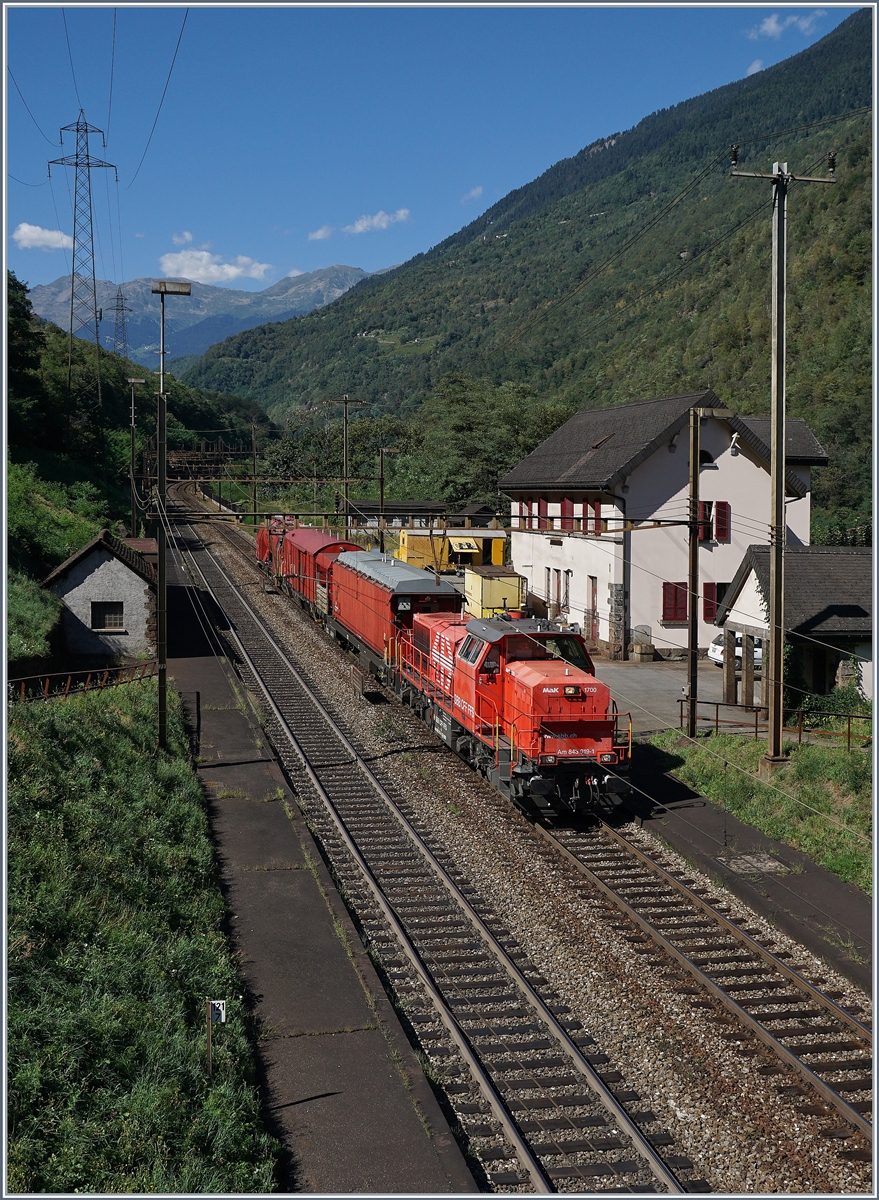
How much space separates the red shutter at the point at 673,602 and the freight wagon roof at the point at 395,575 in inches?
396

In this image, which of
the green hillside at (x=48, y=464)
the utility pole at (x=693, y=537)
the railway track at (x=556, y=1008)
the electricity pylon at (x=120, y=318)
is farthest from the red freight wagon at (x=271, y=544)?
the electricity pylon at (x=120, y=318)

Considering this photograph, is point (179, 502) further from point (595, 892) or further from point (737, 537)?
point (595, 892)

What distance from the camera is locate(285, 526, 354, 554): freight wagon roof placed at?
133 ft

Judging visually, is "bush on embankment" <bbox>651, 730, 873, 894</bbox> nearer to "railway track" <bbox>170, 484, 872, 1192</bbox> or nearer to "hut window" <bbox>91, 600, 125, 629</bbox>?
"railway track" <bbox>170, 484, 872, 1192</bbox>

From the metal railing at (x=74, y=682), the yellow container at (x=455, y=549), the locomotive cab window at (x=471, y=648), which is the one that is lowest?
the metal railing at (x=74, y=682)

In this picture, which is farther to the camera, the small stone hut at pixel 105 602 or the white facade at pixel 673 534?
the white facade at pixel 673 534

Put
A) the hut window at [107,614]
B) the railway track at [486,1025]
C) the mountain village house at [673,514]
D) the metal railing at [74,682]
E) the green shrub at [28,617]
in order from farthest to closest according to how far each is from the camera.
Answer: the mountain village house at [673,514] < the hut window at [107,614] < the green shrub at [28,617] < the metal railing at [74,682] < the railway track at [486,1025]

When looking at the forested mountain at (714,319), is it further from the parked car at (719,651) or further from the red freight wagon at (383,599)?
the red freight wagon at (383,599)

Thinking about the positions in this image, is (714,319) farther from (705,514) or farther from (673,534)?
(673,534)

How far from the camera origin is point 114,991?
1052 centimetres

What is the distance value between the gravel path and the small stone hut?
1515 cm

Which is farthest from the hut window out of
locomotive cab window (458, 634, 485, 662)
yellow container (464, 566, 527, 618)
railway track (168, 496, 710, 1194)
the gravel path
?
locomotive cab window (458, 634, 485, 662)

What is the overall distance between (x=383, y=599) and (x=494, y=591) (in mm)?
11933

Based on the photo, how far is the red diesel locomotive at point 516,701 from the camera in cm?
1752
